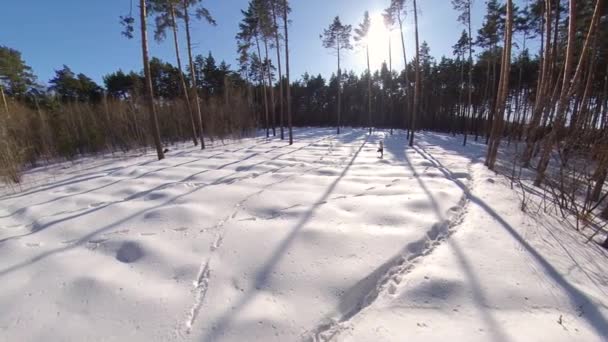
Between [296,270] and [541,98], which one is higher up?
[541,98]

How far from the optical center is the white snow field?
1390mm

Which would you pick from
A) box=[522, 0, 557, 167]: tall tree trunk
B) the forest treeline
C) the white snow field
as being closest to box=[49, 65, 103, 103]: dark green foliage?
the forest treeline

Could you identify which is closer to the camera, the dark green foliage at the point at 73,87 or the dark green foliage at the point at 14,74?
the dark green foliage at the point at 14,74

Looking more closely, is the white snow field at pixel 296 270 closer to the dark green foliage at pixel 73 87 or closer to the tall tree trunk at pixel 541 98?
the tall tree trunk at pixel 541 98

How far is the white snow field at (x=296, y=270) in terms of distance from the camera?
4.56 feet

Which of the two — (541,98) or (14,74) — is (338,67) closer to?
(541,98)

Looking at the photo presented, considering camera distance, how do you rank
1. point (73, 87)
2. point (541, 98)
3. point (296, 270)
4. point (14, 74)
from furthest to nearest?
point (73, 87)
point (14, 74)
point (541, 98)
point (296, 270)

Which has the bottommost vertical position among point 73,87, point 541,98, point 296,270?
point 296,270

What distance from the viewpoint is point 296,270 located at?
6.21 ft

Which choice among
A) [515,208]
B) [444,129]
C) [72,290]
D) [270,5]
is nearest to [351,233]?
[72,290]

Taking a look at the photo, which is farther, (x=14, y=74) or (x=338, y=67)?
(x=338, y=67)

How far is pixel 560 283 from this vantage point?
171 centimetres

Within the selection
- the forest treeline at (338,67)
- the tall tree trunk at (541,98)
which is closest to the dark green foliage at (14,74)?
the forest treeline at (338,67)

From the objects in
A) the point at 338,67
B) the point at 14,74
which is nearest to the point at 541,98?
the point at 338,67
